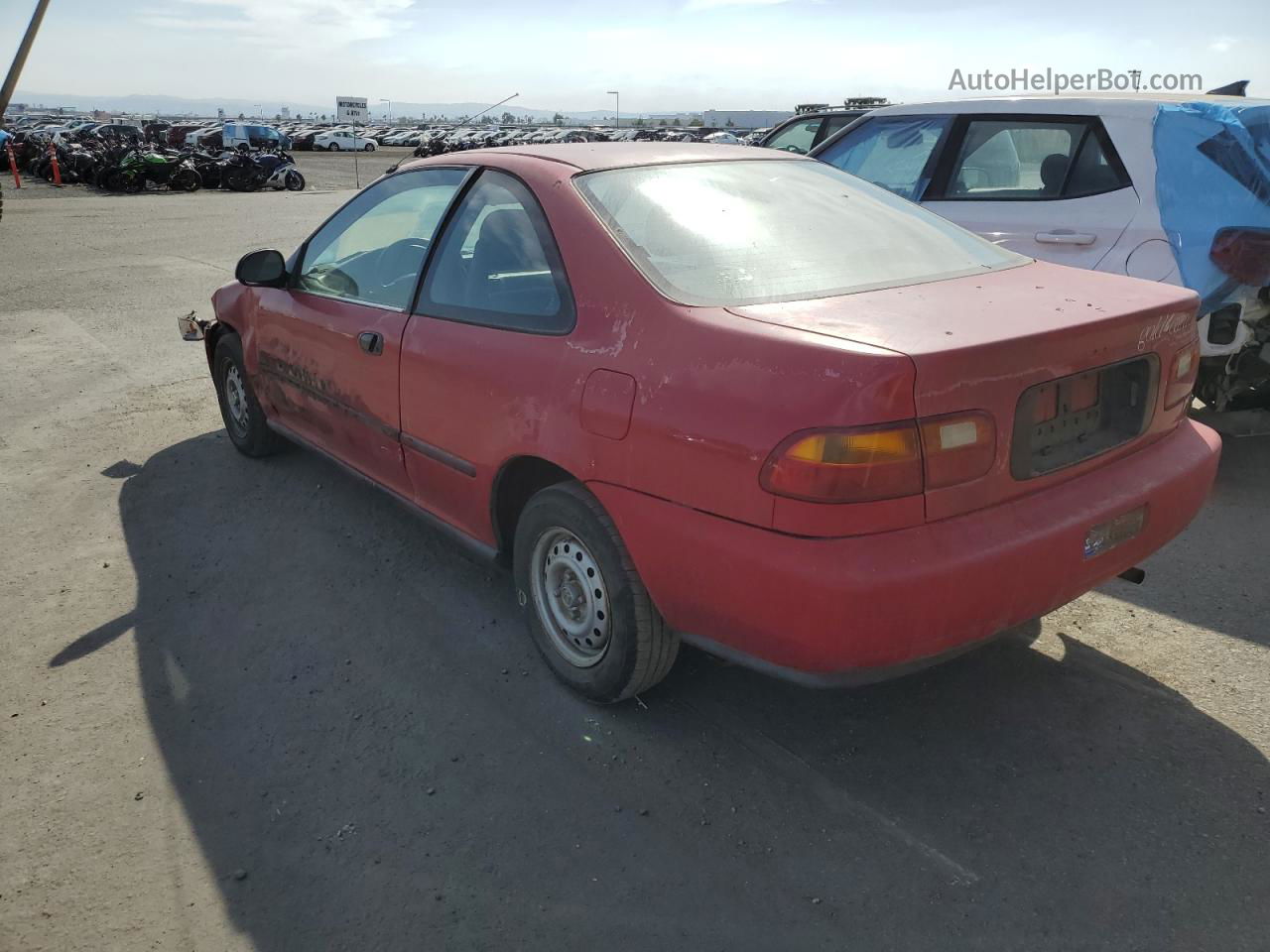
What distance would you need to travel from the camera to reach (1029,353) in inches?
89.0

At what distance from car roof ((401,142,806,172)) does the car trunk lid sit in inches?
38.1

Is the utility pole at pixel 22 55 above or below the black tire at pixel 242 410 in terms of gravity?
above

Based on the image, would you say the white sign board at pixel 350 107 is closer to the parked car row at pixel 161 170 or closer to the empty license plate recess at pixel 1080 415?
the parked car row at pixel 161 170

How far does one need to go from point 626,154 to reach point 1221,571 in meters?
2.82

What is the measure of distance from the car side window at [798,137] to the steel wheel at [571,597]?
23.3ft

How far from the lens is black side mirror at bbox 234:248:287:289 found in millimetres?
4105

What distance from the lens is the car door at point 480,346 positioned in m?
2.82

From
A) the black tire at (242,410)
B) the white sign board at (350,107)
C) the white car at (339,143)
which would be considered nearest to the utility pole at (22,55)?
the black tire at (242,410)

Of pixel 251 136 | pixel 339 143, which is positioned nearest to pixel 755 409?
pixel 251 136

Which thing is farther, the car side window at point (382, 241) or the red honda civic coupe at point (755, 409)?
the car side window at point (382, 241)

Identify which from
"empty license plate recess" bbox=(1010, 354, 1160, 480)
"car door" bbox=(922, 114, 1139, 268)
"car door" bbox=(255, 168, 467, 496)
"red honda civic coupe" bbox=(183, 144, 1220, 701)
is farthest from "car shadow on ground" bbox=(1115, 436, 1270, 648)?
"car door" bbox=(255, 168, 467, 496)

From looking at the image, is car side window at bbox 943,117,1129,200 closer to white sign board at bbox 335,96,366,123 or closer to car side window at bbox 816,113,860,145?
car side window at bbox 816,113,860,145

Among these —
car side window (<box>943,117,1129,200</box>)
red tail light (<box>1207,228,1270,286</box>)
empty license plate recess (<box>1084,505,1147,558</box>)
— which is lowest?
empty license plate recess (<box>1084,505,1147,558</box>)

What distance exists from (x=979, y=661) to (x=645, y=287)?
5.59 ft
